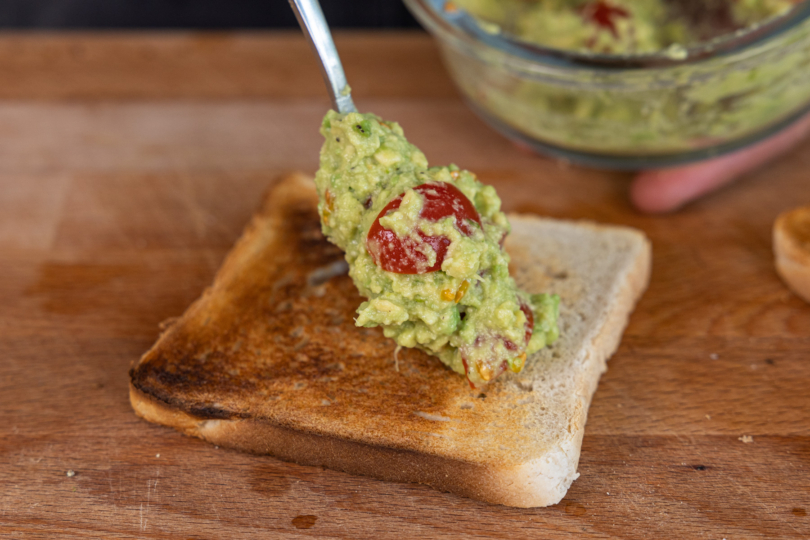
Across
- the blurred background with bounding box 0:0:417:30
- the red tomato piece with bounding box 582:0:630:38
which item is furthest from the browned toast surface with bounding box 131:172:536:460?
the blurred background with bounding box 0:0:417:30

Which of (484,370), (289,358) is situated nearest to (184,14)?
(289,358)

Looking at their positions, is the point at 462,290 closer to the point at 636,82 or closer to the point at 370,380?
the point at 370,380

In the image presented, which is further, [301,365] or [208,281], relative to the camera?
[208,281]

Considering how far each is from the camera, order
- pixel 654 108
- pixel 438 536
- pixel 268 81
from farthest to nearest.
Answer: pixel 268 81, pixel 654 108, pixel 438 536

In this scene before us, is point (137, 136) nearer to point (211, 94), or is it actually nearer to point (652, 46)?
point (211, 94)

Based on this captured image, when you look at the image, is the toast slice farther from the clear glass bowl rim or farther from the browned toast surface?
the clear glass bowl rim

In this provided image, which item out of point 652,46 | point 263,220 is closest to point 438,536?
point 263,220

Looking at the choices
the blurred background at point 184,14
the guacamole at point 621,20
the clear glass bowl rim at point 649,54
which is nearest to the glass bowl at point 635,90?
the clear glass bowl rim at point 649,54
